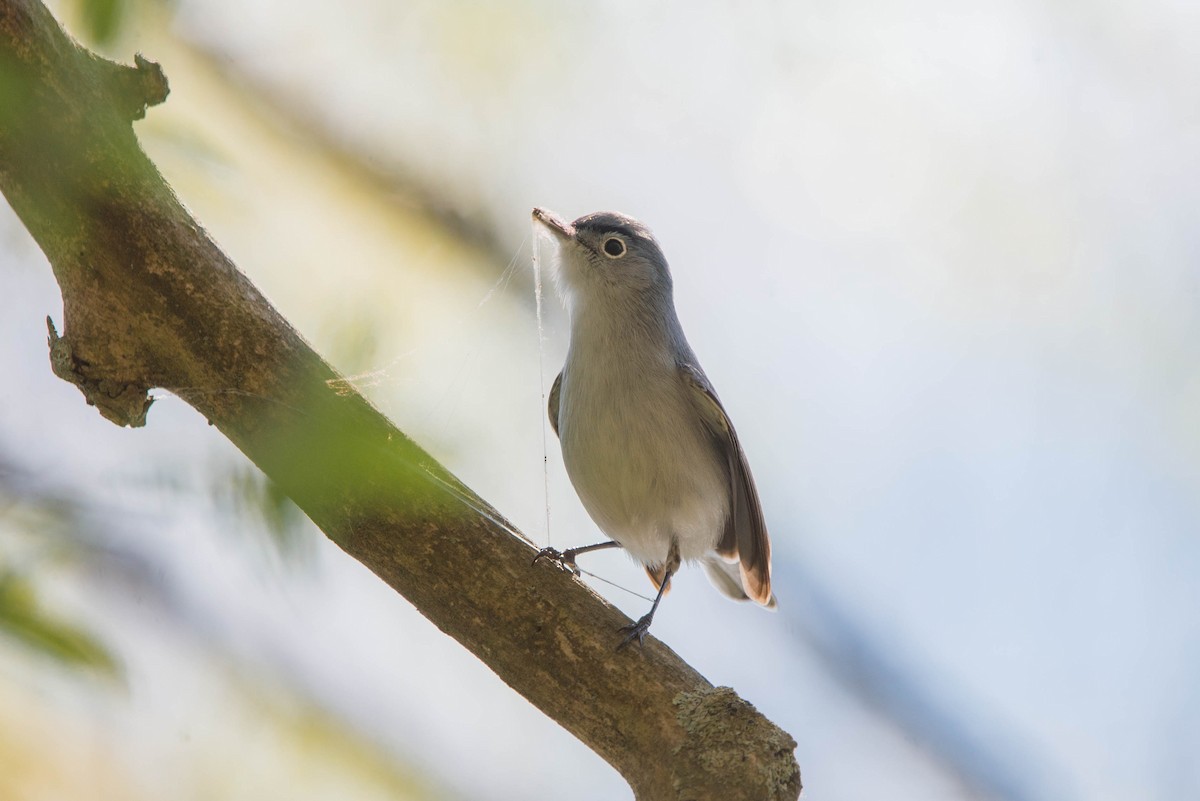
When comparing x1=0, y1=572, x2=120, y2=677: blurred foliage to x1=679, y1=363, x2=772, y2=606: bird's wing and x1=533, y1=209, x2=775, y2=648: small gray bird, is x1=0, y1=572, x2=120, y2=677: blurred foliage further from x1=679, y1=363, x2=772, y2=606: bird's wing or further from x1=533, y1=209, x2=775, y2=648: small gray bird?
x1=679, y1=363, x2=772, y2=606: bird's wing

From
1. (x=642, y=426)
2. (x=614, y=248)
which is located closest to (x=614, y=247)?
(x=614, y=248)

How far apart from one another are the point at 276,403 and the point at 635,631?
0.92 metres

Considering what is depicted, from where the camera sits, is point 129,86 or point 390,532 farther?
point 390,532

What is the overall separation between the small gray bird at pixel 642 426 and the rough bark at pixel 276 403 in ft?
2.25

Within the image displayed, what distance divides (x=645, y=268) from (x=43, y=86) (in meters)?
2.12

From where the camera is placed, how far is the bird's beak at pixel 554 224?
3.46m

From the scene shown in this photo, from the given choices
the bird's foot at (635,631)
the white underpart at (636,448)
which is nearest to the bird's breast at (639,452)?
the white underpart at (636,448)

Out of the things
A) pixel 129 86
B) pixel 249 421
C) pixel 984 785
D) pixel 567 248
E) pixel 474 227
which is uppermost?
pixel 567 248

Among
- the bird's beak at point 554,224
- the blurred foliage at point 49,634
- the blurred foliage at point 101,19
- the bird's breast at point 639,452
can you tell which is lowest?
the blurred foliage at point 49,634

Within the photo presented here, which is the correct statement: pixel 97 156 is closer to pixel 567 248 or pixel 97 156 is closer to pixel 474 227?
pixel 474 227

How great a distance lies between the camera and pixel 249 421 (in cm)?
203

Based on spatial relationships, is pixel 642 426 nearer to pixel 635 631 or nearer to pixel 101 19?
pixel 635 631

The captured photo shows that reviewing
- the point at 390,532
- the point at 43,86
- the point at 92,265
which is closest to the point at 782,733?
the point at 390,532

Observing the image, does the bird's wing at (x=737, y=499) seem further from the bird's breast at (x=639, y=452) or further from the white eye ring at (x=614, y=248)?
the white eye ring at (x=614, y=248)
